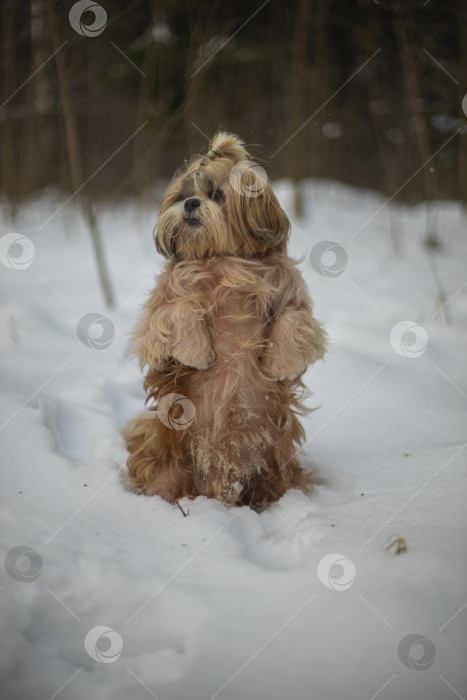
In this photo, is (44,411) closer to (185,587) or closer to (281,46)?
(185,587)

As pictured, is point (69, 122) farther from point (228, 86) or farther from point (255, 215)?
point (228, 86)

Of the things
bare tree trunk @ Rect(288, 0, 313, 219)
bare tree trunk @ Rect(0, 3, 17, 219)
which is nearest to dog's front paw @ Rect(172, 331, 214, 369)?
bare tree trunk @ Rect(0, 3, 17, 219)

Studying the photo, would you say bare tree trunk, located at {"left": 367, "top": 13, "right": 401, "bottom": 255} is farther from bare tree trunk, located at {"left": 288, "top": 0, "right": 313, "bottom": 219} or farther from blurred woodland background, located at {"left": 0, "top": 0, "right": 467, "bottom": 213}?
bare tree trunk, located at {"left": 288, "top": 0, "right": 313, "bottom": 219}

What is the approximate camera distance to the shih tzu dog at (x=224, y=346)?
2.03m

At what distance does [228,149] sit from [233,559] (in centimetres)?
176

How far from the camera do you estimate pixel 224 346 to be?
207 centimetres

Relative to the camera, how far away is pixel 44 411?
255 cm

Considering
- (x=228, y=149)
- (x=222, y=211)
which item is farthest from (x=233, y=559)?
(x=228, y=149)

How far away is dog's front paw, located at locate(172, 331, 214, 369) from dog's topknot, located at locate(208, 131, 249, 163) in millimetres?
845

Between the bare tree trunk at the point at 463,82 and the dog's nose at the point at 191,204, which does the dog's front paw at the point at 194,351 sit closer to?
the dog's nose at the point at 191,204

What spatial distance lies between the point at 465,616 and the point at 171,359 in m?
1.42

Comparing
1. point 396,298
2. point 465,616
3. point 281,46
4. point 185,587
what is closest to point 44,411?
point 185,587

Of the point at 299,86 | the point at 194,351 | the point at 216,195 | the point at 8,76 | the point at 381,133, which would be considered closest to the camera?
the point at 194,351

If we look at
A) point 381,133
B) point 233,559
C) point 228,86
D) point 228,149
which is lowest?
point 233,559
